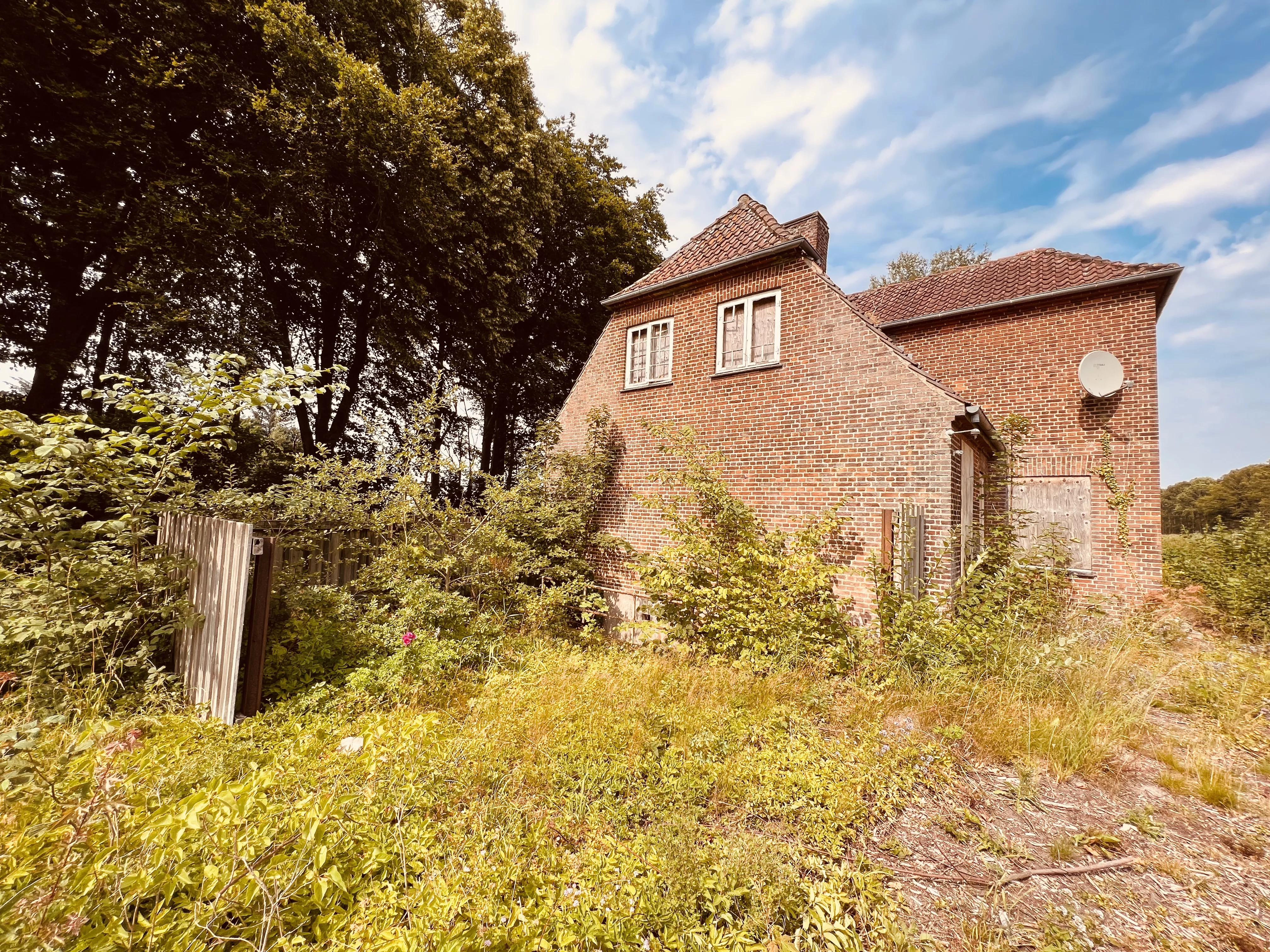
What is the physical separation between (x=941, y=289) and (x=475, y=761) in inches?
543

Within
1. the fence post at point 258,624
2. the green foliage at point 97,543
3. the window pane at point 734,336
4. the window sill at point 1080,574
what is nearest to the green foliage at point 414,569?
the fence post at point 258,624

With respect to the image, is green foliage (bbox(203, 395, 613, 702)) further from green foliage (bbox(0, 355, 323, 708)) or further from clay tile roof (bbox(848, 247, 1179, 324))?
clay tile roof (bbox(848, 247, 1179, 324))

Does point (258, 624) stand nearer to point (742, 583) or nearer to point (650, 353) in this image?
point (742, 583)

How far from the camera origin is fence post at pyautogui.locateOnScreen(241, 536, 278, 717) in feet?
13.6

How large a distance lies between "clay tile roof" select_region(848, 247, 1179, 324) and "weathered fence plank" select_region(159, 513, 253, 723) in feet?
33.3

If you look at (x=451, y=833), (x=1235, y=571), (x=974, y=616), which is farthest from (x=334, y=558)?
(x=1235, y=571)

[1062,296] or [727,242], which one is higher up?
[727,242]

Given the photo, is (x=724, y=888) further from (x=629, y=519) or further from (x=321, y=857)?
(x=629, y=519)

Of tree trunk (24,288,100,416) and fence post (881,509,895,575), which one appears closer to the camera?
fence post (881,509,895,575)

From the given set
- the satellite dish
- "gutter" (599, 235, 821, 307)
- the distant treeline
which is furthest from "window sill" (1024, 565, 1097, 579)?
the distant treeline

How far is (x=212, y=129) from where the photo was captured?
10.2 metres

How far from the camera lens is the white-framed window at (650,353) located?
370 inches

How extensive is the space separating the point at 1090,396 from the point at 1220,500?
30931mm

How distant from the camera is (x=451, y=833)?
2.76m
